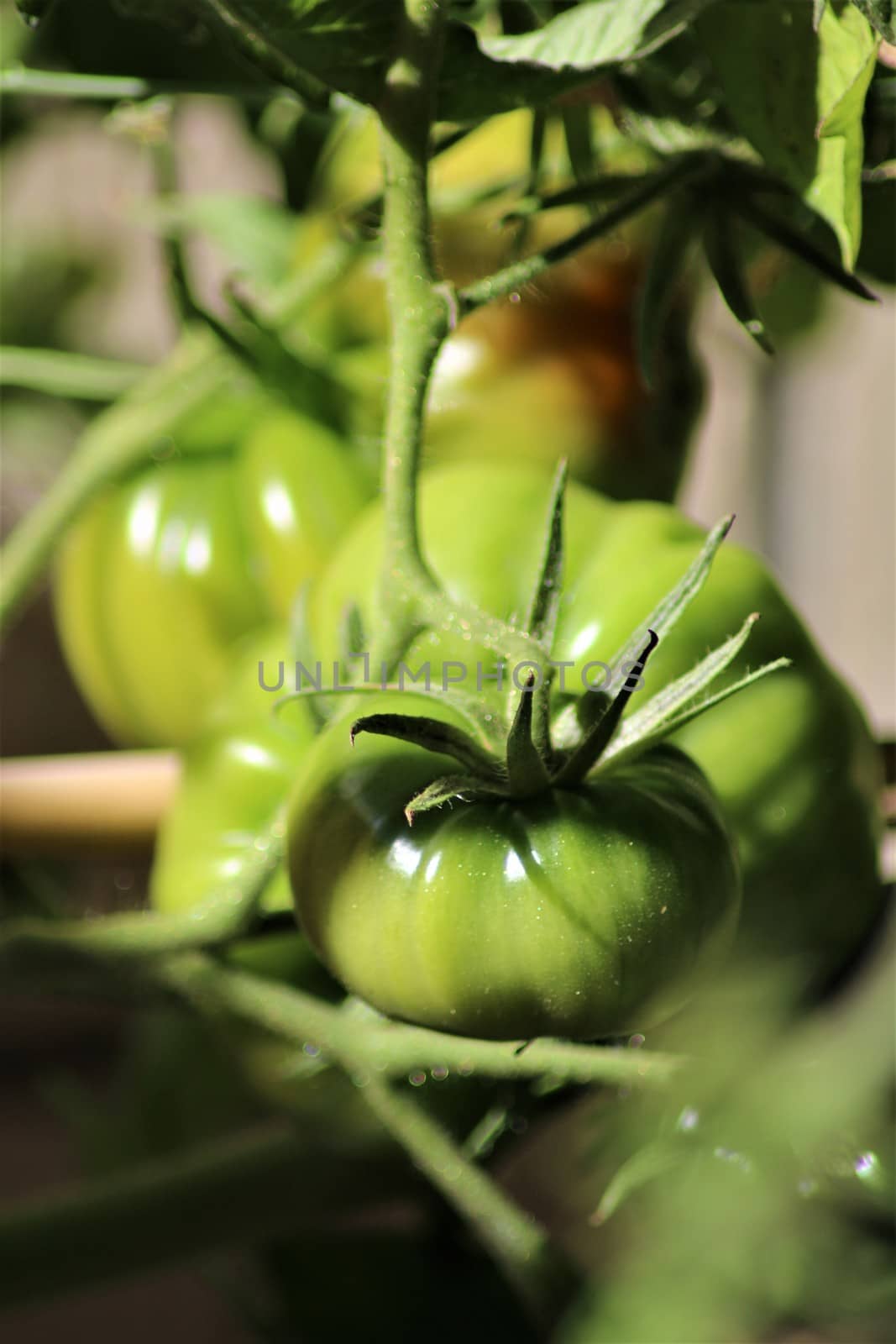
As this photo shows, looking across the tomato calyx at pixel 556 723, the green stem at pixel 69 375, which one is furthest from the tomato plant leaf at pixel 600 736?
the green stem at pixel 69 375

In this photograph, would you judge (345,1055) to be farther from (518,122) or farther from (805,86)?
(518,122)

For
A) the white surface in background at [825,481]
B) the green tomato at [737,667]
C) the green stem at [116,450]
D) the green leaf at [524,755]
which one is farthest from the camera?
the white surface in background at [825,481]

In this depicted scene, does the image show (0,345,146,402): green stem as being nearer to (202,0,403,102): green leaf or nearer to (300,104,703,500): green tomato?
(300,104,703,500): green tomato

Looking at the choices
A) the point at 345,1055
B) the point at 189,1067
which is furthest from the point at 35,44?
the point at 189,1067

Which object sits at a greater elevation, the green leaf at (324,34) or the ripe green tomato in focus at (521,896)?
the green leaf at (324,34)

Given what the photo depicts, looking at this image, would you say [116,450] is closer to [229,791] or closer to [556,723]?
[229,791]

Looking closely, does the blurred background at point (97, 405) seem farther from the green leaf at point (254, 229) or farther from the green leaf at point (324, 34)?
the green leaf at point (324, 34)

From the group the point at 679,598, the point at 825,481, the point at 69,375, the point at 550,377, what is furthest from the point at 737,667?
the point at 825,481
